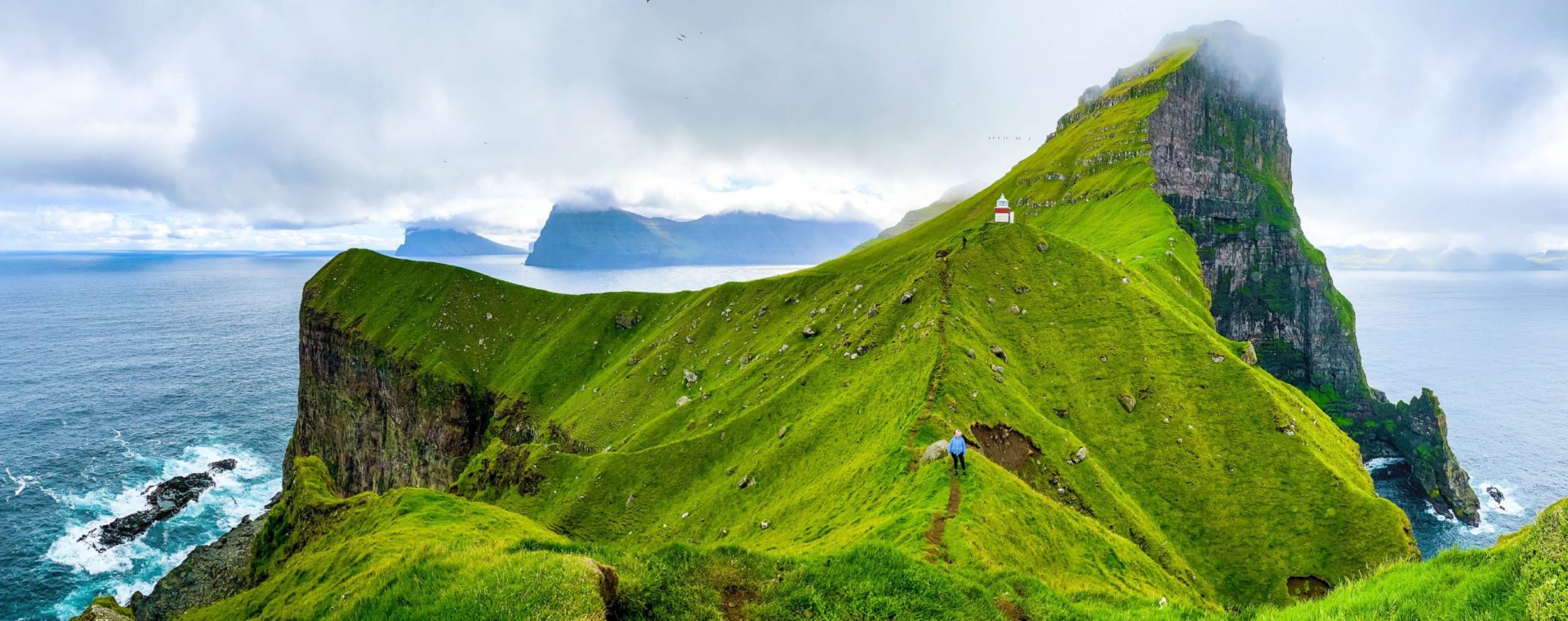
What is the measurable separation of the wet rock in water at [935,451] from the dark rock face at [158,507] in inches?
4510

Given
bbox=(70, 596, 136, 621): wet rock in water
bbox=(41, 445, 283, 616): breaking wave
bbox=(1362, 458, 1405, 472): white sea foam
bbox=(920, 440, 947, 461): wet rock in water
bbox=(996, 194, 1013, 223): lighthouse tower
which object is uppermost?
bbox=(996, 194, 1013, 223): lighthouse tower

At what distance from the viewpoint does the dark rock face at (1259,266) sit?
142 m

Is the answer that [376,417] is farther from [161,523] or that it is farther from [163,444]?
[163,444]

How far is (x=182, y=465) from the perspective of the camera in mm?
111750

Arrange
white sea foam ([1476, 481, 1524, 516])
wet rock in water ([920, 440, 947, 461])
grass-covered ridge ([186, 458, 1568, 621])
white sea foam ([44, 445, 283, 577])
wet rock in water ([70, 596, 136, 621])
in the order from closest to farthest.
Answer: grass-covered ridge ([186, 458, 1568, 621]) < wet rock in water ([70, 596, 136, 621]) < wet rock in water ([920, 440, 947, 461]) < white sea foam ([44, 445, 283, 577]) < white sea foam ([1476, 481, 1524, 516])

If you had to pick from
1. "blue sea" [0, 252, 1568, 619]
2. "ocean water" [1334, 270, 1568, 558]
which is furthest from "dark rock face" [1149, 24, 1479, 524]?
"blue sea" [0, 252, 1568, 619]

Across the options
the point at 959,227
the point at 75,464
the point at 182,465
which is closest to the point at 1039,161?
the point at 959,227

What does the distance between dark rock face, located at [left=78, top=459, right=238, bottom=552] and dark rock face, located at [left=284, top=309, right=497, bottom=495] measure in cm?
1130

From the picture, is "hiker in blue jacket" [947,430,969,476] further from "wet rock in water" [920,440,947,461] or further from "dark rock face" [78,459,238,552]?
"dark rock face" [78,459,238,552]

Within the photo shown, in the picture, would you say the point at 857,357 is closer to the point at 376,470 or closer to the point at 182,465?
the point at 376,470

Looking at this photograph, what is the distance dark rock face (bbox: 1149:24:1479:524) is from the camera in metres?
142

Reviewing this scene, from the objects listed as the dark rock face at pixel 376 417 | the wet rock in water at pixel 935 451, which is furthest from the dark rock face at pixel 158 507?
the wet rock in water at pixel 935 451

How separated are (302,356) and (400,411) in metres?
45.2

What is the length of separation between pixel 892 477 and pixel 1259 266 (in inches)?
6208
